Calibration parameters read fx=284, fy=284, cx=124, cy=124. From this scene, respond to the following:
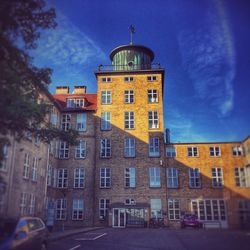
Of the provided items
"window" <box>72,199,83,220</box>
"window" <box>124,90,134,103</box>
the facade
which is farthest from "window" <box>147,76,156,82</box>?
"window" <box>72,199,83,220</box>

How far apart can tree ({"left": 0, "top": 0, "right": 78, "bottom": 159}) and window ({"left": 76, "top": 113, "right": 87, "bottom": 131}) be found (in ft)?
82.2

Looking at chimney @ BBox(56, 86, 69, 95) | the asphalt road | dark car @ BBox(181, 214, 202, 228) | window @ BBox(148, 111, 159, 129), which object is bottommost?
the asphalt road

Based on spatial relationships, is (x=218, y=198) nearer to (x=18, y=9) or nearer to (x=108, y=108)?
(x=108, y=108)

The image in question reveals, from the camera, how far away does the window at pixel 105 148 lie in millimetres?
35875

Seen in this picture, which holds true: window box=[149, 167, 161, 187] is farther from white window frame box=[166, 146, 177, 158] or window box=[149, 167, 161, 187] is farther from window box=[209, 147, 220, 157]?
window box=[209, 147, 220, 157]

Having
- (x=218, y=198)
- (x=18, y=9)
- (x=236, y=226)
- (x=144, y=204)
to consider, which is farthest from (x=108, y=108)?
Answer: (x=18, y=9)

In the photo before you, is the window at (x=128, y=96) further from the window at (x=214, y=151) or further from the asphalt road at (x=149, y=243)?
the asphalt road at (x=149, y=243)

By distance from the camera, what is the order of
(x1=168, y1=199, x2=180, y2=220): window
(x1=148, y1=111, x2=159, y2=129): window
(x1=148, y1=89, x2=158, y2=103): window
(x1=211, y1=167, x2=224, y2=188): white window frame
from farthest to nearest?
(x1=148, y1=89, x2=158, y2=103): window, (x1=148, y1=111, x2=159, y2=129): window, (x1=211, y1=167, x2=224, y2=188): white window frame, (x1=168, y1=199, x2=180, y2=220): window

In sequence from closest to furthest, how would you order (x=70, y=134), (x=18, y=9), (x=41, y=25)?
A: 1. (x=18, y=9)
2. (x=41, y=25)
3. (x=70, y=134)

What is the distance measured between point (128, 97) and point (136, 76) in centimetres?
326

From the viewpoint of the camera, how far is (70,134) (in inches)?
670

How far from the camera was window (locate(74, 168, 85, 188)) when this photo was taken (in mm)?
35062

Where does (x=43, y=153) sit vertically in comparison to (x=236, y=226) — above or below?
above

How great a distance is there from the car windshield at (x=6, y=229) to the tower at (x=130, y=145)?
25914 millimetres
